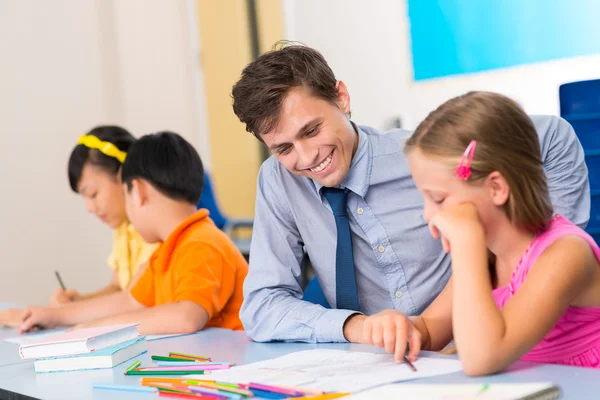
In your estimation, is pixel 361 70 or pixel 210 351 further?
pixel 361 70

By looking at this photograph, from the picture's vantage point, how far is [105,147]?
2.84 m

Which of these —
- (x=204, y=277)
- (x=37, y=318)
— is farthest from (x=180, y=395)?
(x=37, y=318)

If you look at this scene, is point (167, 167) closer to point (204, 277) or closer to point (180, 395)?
point (204, 277)

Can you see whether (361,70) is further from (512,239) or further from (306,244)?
(512,239)

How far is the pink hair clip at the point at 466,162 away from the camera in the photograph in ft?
4.16

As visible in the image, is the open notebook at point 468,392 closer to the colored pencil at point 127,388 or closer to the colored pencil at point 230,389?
the colored pencil at point 230,389

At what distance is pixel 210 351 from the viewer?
1.65m

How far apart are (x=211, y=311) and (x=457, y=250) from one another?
0.97 m

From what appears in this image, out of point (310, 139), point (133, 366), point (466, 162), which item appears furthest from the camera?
point (310, 139)

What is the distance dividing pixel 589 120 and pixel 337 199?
2.77 feet

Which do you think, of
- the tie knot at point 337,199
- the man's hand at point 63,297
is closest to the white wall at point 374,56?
the man's hand at point 63,297

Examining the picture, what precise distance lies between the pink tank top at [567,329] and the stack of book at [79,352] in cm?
78

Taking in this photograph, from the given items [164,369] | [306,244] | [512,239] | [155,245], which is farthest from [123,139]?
[512,239]

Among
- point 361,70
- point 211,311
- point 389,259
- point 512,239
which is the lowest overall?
point 211,311
